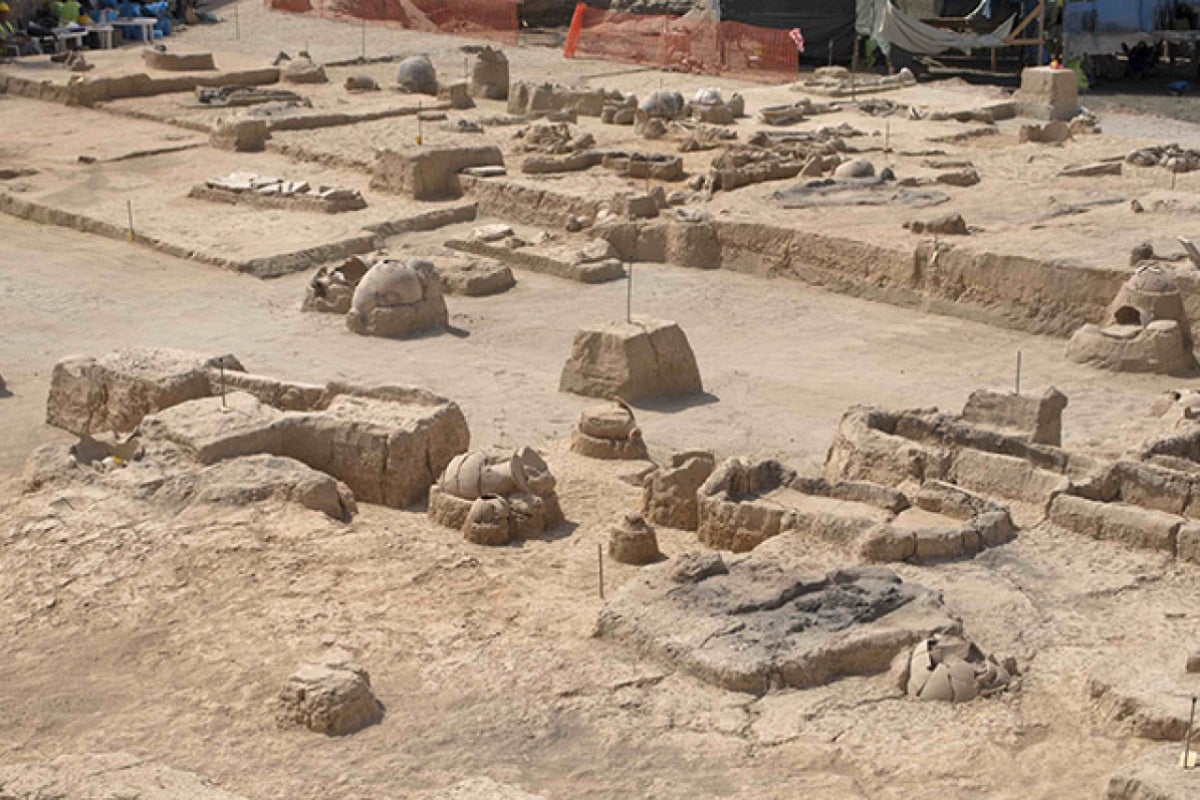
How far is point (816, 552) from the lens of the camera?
33.1ft

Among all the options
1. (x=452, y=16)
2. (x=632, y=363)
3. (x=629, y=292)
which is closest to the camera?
(x=632, y=363)

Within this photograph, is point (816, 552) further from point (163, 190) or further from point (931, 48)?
point (931, 48)

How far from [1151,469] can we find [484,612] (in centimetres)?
387

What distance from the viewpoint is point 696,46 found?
97.8 ft

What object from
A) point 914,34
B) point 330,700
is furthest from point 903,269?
point 914,34

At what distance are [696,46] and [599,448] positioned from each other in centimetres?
1818

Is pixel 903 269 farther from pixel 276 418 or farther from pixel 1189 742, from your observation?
pixel 1189 742

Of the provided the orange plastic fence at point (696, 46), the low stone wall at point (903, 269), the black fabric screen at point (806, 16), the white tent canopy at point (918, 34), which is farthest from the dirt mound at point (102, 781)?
the black fabric screen at point (806, 16)

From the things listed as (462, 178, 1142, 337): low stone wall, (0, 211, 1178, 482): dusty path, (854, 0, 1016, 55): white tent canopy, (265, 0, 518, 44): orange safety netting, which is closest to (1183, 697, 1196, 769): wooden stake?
(0, 211, 1178, 482): dusty path

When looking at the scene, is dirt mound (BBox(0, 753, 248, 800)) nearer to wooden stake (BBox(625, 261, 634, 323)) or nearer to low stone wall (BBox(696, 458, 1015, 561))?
low stone wall (BBox(696, 458, 1015, 561))

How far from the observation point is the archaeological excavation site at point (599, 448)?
8.23 meters

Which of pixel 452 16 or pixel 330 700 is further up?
pixel 452 16

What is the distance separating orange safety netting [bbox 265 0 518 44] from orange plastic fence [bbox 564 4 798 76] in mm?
2280

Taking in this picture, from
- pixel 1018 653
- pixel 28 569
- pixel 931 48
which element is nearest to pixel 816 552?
pixel 1018 653
